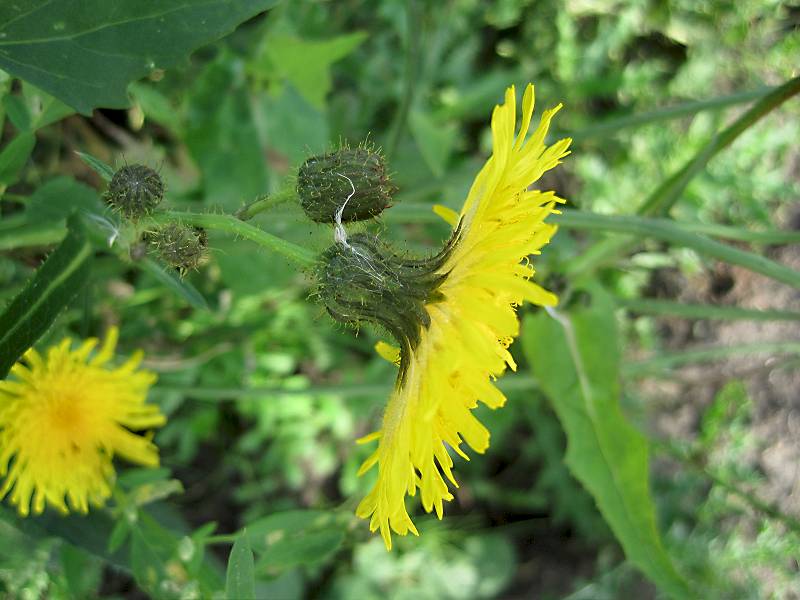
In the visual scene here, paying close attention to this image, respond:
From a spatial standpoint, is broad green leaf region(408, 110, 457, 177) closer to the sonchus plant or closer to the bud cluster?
the sonchus plant

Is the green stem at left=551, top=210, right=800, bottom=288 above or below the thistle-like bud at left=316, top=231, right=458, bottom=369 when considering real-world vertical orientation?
above

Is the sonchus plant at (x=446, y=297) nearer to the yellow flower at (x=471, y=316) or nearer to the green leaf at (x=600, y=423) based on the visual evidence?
the yellow flower at (x=471, y=316)

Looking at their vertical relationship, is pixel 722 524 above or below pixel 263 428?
below

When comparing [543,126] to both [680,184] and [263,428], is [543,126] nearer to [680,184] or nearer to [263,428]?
[680,184]

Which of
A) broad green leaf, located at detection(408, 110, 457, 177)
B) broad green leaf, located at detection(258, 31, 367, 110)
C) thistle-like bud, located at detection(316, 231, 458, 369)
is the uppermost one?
broad green leaf, located at detection(258, 31, 367, 110)

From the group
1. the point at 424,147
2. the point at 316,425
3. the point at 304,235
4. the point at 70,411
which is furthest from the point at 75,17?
the point at 316,425

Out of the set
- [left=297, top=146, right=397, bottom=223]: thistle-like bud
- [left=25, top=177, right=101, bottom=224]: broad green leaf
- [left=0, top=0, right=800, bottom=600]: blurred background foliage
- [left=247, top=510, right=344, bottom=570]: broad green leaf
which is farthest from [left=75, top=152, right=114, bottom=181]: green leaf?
[left=0, top=0, right=800, bottom=600]: blurred background foliage
